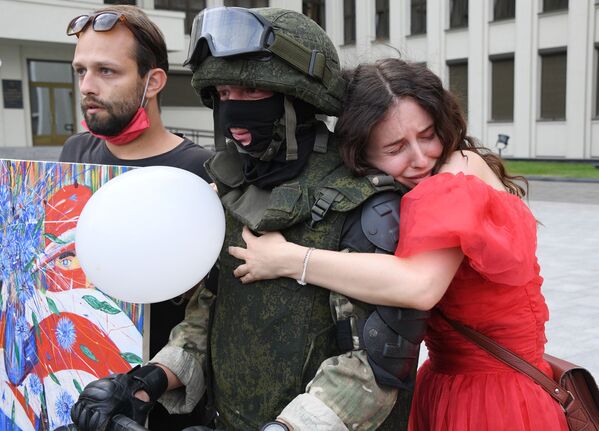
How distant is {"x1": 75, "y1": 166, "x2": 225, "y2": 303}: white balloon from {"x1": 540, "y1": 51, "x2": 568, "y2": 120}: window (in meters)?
20.7

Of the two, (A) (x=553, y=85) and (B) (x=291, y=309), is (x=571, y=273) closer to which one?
(B) (x=291, y=309)

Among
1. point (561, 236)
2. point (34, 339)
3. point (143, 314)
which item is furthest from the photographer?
point (561, 236)

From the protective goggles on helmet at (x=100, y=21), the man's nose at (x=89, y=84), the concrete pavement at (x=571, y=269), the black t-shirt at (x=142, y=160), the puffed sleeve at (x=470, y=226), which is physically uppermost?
the protective goggles on helmet at (x=100, y=21)

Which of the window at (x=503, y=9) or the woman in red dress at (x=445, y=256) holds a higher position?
the window at (x=503, y=9)

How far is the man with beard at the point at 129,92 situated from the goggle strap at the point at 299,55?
88 centimetres

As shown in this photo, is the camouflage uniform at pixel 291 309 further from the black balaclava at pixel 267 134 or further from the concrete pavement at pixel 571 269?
the concrete pavement at pixel 571 269

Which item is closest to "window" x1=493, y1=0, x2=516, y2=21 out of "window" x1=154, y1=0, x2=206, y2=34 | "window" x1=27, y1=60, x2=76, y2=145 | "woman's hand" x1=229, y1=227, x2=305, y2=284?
"window" x1=154, y1=0, x2=206, y2=34

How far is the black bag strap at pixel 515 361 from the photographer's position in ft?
5.43

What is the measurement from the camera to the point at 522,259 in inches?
58.7

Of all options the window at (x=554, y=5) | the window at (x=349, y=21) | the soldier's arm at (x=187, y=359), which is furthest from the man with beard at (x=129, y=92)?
the window at (x=349, y=21)

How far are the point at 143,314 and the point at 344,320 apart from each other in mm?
762

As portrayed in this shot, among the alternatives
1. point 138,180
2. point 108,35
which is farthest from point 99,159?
point 138,180

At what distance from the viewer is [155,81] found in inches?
94.2

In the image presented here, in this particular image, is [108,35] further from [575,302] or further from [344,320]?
[575,302]
